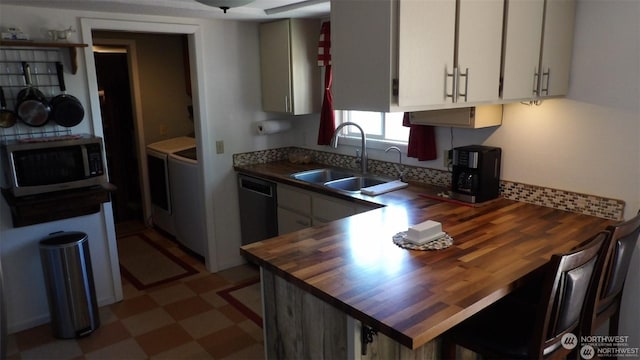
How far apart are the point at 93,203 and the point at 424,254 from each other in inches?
87.3

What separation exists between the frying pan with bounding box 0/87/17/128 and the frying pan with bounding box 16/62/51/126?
0.14ft

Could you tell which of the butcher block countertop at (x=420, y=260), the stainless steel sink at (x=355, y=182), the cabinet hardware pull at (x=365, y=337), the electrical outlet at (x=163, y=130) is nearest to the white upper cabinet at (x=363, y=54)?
the butcher block countertop at (x=420, y=260)

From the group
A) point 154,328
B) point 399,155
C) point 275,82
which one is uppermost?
point 275,82

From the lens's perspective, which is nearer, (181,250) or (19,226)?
(19,226)

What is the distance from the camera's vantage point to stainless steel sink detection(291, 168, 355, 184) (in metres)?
3.51

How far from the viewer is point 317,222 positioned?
314 cm

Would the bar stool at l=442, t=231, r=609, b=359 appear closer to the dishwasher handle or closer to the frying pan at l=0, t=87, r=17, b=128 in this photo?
the dishwasher handle

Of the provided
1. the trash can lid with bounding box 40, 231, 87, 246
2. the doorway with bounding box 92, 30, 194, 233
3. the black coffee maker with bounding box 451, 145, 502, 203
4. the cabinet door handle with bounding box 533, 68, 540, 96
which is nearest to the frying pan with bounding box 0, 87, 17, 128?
the trash can lid with bounding box 40, 231, 87, 246

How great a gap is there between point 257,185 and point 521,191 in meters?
1.98

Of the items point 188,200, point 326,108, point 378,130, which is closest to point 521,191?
point 378,130

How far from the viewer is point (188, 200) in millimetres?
4109

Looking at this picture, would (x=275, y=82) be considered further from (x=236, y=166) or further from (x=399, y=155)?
(x=399, y=155)

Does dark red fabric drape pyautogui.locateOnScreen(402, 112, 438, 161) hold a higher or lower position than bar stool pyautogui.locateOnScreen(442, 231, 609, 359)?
higher

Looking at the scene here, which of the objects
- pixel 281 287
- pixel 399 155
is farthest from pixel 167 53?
pixel 281 287
